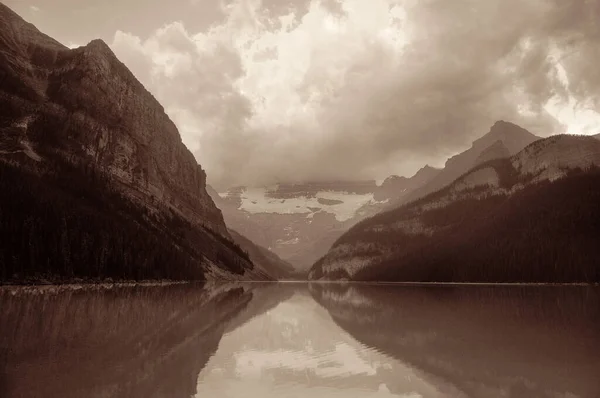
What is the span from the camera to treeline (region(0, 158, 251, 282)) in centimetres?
10131

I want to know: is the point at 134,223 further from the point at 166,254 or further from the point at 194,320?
the point at 194,320

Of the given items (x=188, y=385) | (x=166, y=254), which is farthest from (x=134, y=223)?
(x=188, y=385)

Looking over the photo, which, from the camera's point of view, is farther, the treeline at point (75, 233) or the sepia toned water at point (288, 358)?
the treeline at point (75, 233)

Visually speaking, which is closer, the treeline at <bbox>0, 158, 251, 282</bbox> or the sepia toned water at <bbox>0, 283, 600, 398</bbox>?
the sepia toned water at <bbox>0, 283, 600, 398</bbox>

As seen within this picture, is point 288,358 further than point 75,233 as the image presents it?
No

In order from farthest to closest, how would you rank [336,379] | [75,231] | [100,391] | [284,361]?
[75,231] < [284,361] < [336,379] < [100,391]

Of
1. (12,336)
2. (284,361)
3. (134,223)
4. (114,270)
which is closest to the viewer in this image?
(284,361)

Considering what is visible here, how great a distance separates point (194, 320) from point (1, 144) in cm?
15485

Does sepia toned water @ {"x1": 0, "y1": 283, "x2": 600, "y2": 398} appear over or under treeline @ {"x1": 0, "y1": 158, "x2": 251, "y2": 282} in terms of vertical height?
under

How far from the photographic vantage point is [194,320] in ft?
139

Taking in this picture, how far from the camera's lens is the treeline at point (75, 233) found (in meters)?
101

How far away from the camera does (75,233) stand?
4820 inches

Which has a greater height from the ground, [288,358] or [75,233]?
[75,233]

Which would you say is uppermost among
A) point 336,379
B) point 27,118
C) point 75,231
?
point 27,118
